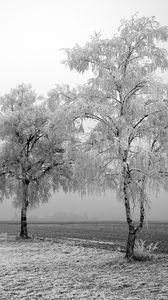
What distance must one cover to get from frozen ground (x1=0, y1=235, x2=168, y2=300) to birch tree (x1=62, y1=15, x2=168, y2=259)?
211 centimetres

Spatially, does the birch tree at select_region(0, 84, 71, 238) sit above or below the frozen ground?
above

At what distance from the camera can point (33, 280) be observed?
42.6 ft

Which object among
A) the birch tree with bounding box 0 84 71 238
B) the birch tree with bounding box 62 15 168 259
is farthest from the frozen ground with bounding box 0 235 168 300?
the birch tree with bounding box 0 84 71 238

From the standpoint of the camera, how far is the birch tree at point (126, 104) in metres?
16.1

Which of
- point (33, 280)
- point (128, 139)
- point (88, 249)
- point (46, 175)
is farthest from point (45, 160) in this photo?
point (33, 280)

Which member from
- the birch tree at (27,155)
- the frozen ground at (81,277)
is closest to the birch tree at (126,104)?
the frozen ground at (81,277)

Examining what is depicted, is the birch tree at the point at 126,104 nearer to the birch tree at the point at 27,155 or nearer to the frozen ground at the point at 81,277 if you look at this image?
the frozen ground at the point at 81,277

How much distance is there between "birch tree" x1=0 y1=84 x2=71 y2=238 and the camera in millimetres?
30281

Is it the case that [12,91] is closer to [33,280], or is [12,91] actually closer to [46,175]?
[46,175]

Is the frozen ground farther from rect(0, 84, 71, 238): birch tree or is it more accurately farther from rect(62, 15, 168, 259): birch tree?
rect(0, 84, 71, 238): birch tree

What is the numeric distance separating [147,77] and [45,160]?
16.0 meters

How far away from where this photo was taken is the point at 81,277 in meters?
13.6

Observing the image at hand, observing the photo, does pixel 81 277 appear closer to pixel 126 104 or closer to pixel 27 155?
pixel 126 104

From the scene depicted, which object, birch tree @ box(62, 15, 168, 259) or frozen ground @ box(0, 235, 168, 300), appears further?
birch tree @ box(62, 15, 168, 259)
